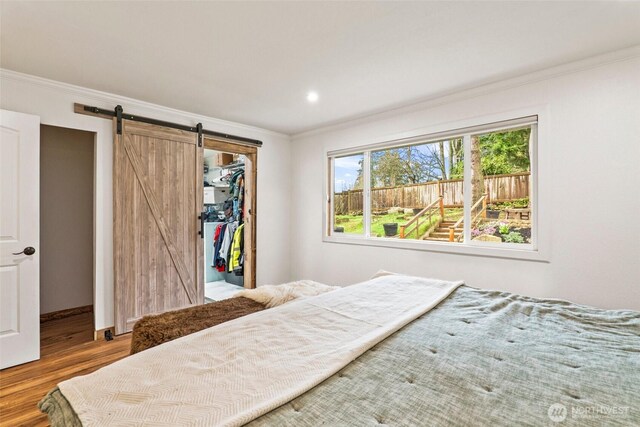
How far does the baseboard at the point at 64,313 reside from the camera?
11.9 feet

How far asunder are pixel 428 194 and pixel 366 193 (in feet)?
2.69

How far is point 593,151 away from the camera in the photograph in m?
2.38

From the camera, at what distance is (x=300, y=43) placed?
83.3 inches

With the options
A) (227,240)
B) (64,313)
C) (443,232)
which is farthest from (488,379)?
(64,313)

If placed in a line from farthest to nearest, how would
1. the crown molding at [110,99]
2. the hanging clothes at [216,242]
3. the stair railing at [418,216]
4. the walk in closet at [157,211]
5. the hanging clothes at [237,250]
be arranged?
the hanging clothes at [216,242] → the hanging clothes at [237,250] → the stair railing at [418,216] → the walk in closet at [157,211] → the crown molding at [110,99]

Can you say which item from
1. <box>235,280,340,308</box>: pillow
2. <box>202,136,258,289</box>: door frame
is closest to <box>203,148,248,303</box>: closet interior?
<box>202,136,258,289</box>: door frame

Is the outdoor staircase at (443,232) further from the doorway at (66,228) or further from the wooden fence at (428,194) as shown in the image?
the doorway at (66,228)

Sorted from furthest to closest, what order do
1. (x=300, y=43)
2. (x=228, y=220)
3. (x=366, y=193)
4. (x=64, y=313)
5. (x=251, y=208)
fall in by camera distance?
(x=228, y=220)
(x=251, y=208)
(x=366, y=193)
(x=64, y=313)
(x=300, y=43)

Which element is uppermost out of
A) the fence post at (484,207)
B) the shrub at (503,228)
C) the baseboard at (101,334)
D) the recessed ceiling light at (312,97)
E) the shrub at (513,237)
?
the recessed ceiling light at (312,97)

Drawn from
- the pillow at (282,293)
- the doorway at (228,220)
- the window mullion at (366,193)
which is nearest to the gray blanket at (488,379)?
the pillow at (282,293)

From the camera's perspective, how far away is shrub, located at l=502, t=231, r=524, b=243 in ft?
9.29

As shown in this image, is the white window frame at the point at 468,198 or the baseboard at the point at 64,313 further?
the baseboard at the point at 64,313

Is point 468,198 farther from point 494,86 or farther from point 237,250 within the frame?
point 237,250

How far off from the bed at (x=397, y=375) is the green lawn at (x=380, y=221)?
1.82m
